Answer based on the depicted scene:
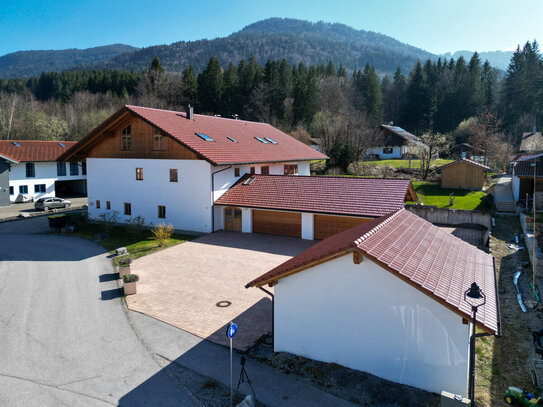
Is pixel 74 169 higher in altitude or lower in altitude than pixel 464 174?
higher

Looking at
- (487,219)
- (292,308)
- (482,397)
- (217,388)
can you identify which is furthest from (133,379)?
(487,219)

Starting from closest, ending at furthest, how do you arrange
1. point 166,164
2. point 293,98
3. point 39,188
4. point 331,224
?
point 331,224, point 166,164, point 39,188, point 293,98

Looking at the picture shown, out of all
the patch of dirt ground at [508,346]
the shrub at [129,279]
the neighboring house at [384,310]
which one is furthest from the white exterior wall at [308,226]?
the neighboring house at [384,310]

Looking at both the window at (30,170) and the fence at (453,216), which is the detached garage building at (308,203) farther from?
the window at (30,170)

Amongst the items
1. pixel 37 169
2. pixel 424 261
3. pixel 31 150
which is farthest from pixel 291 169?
pixel 31 150

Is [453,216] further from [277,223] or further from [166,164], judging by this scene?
[166,164]

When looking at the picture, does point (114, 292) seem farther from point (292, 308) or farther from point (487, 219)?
point (487, 219)
